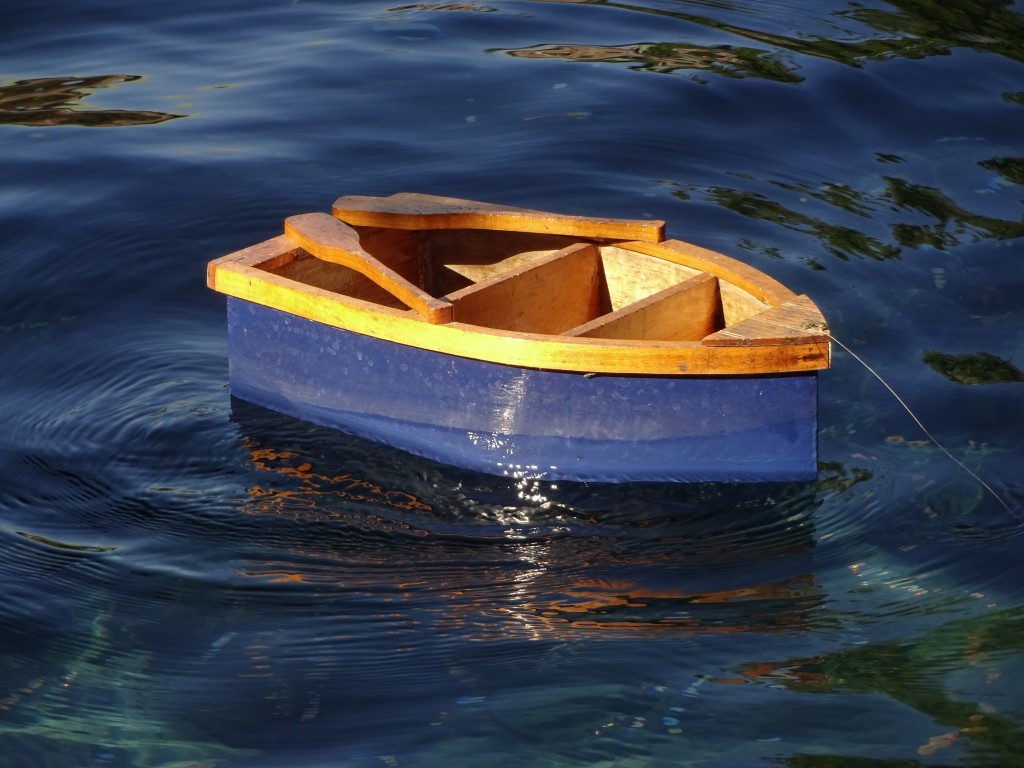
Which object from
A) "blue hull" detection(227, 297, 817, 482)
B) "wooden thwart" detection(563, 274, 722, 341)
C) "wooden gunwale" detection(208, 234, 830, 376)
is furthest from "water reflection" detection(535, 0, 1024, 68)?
"blue hull" detection(227, 297, 817, 482)

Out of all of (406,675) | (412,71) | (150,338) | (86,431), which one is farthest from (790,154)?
(406,675)

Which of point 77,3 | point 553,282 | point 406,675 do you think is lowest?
point 406,675

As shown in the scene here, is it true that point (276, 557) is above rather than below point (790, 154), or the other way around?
below

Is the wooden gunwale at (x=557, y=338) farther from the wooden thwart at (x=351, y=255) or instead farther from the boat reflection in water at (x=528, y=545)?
the boat reflection in water at (x=528, y=545)

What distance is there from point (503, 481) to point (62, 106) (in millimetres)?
5355

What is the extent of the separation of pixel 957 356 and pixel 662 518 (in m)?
2.06

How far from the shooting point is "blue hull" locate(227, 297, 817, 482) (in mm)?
5391

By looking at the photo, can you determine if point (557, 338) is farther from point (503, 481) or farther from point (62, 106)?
point (62, 106)

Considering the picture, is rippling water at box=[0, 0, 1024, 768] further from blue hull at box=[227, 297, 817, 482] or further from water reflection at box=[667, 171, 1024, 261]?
blue hull at box=[227, 297, 817, 482]

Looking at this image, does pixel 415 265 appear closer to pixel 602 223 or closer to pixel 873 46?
pixel 602 223

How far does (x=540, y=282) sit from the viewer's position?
626 cm

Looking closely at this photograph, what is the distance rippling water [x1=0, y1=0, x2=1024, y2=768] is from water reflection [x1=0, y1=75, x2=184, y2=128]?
0.03m

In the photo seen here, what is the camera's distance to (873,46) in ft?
34.9

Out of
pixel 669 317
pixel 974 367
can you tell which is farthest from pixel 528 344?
pixel 974 367
